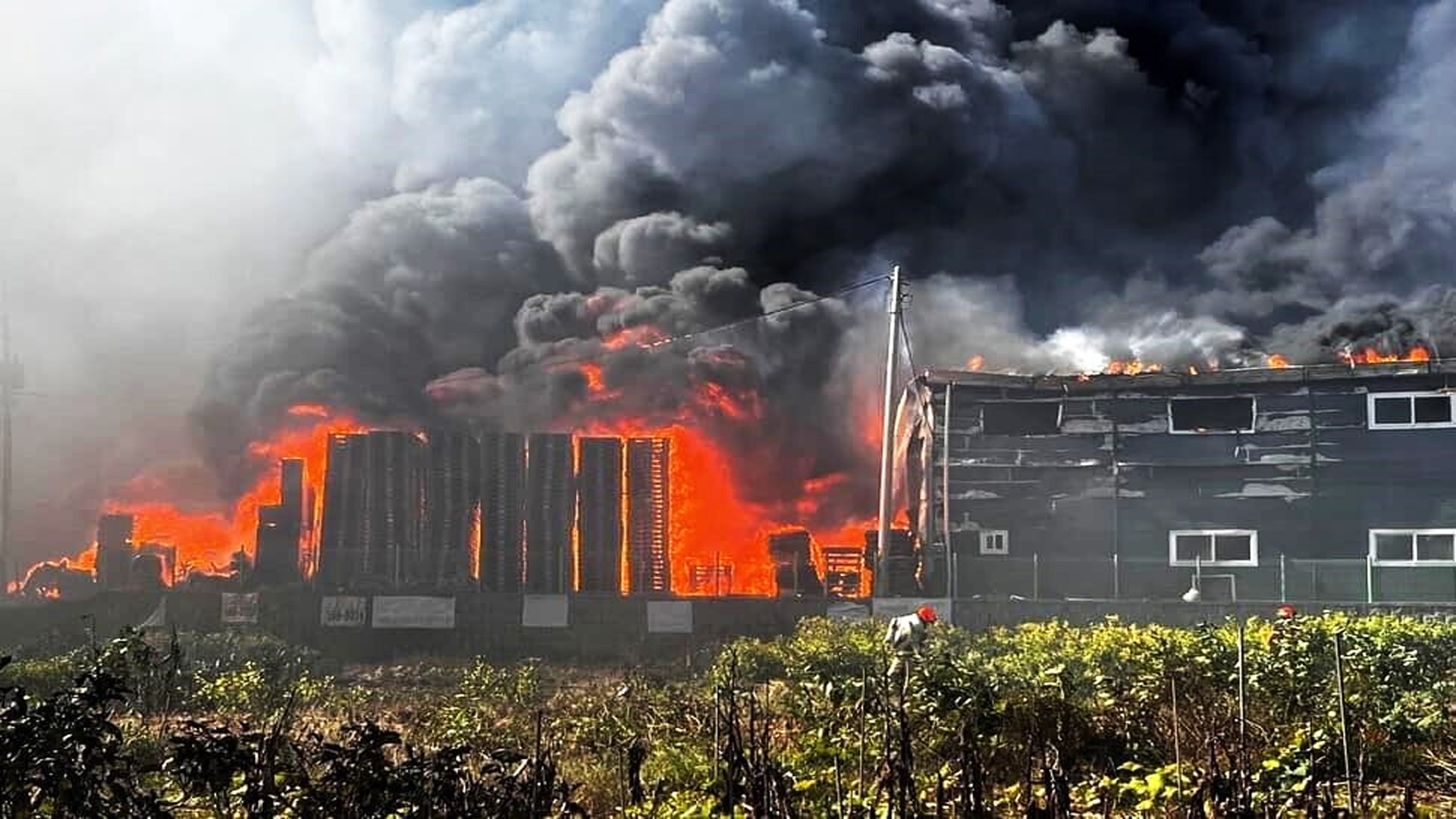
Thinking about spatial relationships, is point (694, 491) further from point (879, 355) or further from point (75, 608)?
point (75, 608)

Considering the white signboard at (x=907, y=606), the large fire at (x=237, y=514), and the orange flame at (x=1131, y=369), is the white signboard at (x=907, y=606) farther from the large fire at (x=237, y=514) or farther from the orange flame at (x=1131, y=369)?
the large fire at (x=237, y=514)

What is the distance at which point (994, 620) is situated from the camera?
97.9 feet

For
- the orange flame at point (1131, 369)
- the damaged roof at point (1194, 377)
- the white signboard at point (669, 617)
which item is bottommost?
the white signboard at point (669, 617)

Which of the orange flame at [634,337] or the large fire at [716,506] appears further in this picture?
the orange flame at [634,337]

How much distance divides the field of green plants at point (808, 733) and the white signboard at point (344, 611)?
6.40 metres

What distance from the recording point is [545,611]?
30.3m

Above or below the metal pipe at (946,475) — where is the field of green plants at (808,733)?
below

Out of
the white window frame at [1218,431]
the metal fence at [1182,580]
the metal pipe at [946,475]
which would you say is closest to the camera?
the metal fence at [1182,580]

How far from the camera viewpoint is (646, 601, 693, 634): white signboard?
29.9m

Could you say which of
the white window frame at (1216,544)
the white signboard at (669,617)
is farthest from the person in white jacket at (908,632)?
the white window frame at (1216,544)

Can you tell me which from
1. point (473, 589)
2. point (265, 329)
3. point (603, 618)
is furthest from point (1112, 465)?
point (265, 329)

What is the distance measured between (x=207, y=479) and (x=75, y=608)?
57.5 ft

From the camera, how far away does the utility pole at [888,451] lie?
32.8 m

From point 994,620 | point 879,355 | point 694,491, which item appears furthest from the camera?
point 879,355
